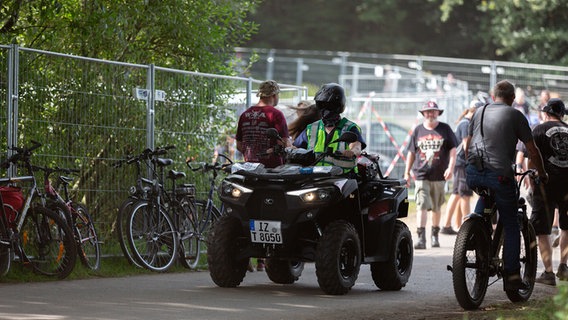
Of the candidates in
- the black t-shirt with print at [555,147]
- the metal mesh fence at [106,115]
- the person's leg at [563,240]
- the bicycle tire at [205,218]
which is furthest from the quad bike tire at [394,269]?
the metal mesh fence at [106,115]

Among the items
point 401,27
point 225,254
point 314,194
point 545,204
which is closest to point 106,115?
point 225,254

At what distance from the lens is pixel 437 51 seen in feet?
167

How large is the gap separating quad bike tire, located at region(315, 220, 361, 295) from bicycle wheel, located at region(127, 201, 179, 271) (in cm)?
259

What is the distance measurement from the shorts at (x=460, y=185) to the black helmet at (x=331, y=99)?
7.83 m

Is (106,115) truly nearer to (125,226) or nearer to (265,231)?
(125,226)

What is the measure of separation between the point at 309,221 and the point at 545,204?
9.19ft

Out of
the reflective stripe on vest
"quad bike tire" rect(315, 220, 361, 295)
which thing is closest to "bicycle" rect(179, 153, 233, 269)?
the reflective stripe on vest

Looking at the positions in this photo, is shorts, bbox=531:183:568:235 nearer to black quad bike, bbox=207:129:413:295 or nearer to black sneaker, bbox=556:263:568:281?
black sneaker, bbox=556:263:568:281

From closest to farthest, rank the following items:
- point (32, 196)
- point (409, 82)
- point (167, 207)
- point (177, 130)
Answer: point (32, 196)
point (167, 207)
point (177, 130)
point (409, 82)

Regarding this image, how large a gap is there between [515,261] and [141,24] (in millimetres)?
6191

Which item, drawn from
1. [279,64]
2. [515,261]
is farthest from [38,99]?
[279,64]

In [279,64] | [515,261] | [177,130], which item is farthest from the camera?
[279,64]

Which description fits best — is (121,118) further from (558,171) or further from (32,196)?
(558,171)

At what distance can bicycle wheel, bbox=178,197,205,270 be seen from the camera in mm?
14453
